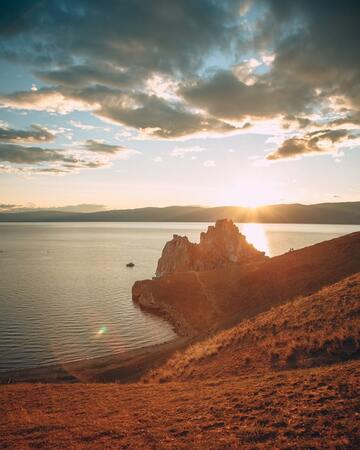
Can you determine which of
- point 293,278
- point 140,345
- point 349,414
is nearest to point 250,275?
point 293,278

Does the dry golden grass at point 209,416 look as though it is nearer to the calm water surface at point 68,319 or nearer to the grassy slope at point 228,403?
the grassy slope at point 228,403

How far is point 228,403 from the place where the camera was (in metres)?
15.3

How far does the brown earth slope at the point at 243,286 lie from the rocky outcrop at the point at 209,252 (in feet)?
64.7

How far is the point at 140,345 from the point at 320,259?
29.3 metres

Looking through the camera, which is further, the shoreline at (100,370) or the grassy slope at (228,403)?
the shoreline at (100,370)

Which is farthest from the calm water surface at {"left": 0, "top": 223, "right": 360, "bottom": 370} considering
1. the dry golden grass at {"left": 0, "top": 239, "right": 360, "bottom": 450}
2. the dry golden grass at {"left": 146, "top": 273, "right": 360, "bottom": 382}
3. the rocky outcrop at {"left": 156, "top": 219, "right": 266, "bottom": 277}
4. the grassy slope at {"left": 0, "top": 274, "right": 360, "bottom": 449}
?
the grassy slope at {"left": 0, "top": 274, "right": 360, "bottom": 449}

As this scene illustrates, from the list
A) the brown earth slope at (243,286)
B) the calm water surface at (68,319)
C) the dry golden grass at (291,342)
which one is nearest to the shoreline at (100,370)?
the calm water surface at (68,319)

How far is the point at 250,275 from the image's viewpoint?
2276 inches

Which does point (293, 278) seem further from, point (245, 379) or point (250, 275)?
point (245, 379)

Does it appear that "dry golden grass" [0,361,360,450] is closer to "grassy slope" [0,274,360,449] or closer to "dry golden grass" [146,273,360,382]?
"grassy slope" [0,274,360,449]

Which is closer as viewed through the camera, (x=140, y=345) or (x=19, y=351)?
(x=19, y=351)

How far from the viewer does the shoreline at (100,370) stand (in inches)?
1198

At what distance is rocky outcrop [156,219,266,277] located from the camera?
3307 inches

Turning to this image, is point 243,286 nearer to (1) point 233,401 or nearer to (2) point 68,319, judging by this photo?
(2) point 68,319
